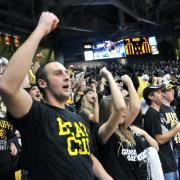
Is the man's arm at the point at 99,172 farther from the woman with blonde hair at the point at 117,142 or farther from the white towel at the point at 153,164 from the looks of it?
the white towel at the point at 153,164

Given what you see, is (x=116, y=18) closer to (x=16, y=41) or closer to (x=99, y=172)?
(x=16, y=41)

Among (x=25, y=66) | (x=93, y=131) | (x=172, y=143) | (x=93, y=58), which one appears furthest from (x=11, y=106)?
(x=93, y=58)

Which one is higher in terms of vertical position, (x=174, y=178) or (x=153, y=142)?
(x=153, y=142)

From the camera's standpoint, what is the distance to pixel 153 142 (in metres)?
3.18

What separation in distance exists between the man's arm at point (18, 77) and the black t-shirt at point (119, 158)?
108 cm

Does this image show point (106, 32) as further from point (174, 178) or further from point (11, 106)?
point (11, 106)

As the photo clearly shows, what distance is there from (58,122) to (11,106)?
320 mm

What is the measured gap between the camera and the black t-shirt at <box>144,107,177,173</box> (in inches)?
138

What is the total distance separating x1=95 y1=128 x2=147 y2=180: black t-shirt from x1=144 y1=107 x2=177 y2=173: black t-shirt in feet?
2.71

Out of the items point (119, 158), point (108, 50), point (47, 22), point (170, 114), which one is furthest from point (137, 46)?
point (47, 22)

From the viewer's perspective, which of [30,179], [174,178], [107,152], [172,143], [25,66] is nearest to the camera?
[25,66]

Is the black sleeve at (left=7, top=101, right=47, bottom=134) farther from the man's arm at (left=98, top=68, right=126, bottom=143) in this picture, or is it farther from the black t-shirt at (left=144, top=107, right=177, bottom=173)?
the black t-shirt at (left=144, top=107, right=177, bottom=173)

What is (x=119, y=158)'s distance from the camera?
8.77ft

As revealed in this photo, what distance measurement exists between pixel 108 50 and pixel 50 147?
18.8 metres
